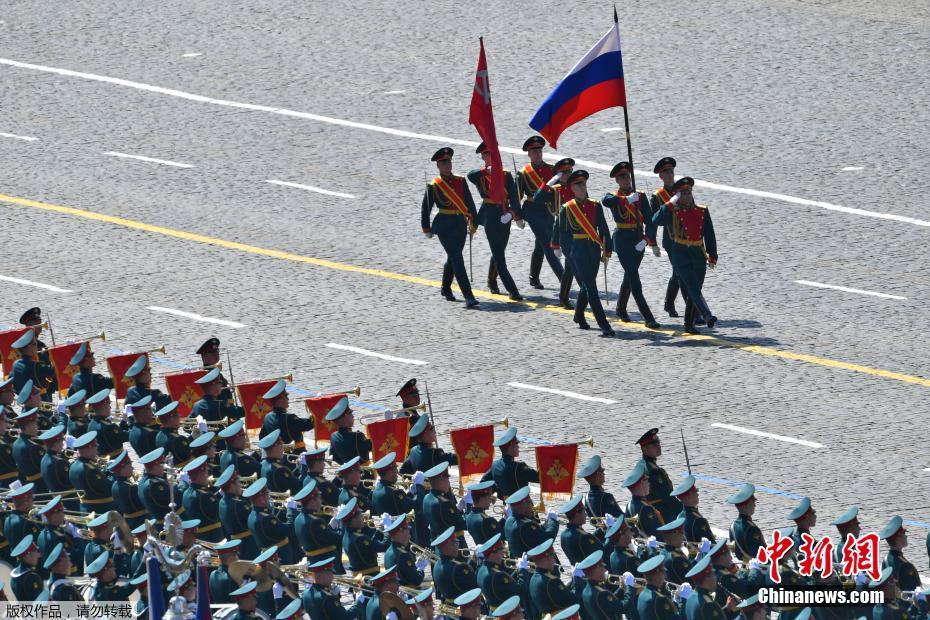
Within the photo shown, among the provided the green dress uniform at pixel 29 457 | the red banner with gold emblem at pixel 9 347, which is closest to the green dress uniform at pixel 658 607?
the green dress uniform at pixel 29 457

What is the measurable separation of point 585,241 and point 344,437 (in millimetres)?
6573

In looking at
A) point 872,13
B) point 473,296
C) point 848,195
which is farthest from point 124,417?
point 872,13

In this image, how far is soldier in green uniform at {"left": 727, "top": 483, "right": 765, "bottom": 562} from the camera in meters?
17.9

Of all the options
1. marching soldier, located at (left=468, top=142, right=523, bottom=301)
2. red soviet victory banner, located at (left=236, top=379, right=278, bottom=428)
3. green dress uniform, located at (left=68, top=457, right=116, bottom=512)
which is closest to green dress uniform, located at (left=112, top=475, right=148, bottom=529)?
green dress uniform, located at (left=68, top=457, right=116, bottom=512)

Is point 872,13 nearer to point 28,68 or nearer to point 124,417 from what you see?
point 28,68

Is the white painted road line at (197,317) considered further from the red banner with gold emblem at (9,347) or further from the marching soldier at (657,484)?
the marching soldier at (657,484)

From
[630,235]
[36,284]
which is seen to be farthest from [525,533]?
[36,284]

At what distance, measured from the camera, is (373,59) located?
121 feet

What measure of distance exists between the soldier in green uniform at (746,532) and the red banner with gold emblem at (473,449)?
2.64 metres

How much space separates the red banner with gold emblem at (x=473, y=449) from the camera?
19531mm

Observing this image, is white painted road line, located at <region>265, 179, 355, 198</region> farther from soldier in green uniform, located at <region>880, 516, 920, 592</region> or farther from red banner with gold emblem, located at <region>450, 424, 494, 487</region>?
soldier in green uniform, located at <region>880, 516, 920, 592</region>

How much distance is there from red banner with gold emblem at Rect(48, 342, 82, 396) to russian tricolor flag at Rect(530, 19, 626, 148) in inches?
293

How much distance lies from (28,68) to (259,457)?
19.1 meters

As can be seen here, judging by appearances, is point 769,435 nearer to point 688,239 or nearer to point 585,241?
point 688,239
